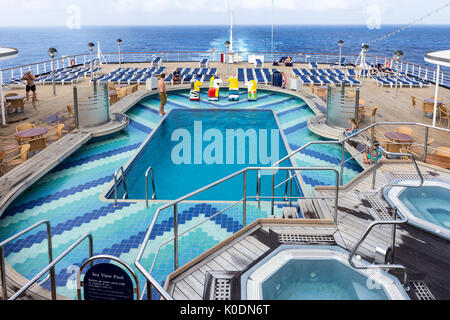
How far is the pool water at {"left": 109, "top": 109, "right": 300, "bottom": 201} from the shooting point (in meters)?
7.71

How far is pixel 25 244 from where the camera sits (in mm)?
5047

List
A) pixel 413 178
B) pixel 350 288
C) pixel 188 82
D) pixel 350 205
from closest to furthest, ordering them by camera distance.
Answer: pixel 350 288
pixel 350 205
pixel 413 178
pixel 188 82

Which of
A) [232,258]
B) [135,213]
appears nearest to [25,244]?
[135,213]

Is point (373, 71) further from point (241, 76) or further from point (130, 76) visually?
point (130, 76)

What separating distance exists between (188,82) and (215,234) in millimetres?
12387

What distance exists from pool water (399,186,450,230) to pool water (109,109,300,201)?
222 cm

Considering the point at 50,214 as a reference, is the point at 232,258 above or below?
above

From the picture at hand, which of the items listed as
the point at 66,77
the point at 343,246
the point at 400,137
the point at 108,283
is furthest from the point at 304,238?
the point at 66,77

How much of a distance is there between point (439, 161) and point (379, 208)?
2420 mm

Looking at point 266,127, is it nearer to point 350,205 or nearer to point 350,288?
point 350,205

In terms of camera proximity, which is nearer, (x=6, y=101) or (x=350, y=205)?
(x=350, y=205)
